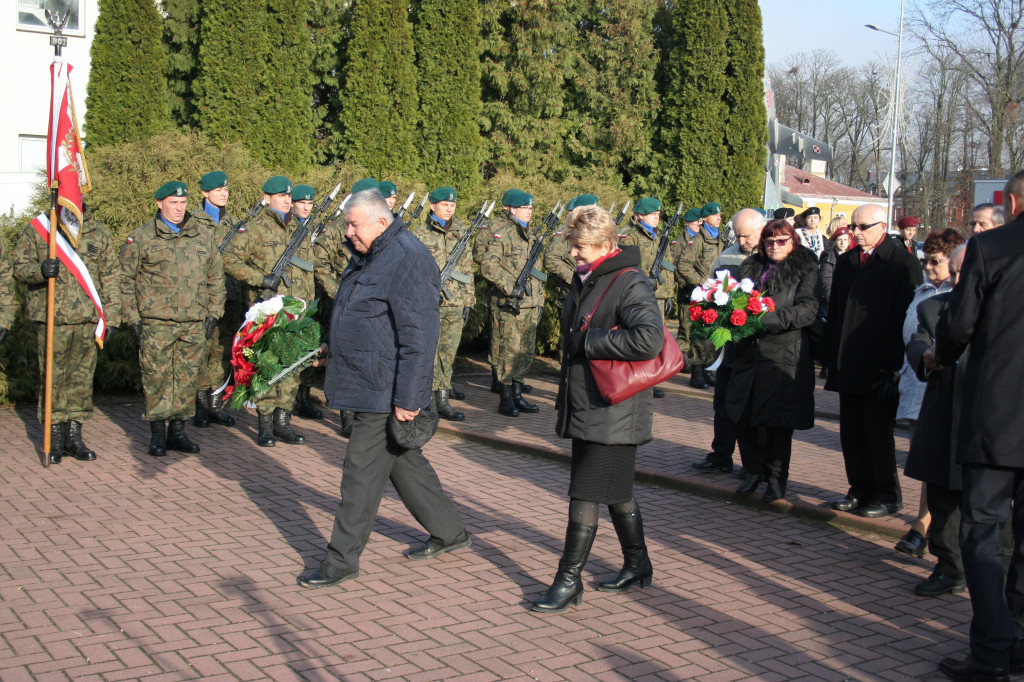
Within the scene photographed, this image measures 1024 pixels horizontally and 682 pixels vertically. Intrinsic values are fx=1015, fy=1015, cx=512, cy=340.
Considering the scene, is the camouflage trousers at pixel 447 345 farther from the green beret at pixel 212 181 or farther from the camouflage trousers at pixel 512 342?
the green beret at pixel 212 181

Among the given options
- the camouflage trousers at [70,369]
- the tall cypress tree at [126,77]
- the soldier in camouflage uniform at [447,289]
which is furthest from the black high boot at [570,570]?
the tall cypress tree at [126,77]

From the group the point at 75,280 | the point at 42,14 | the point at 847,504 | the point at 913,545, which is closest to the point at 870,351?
the point at 847,504

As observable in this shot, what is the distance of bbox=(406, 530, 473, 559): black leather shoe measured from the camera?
5906 millimetres

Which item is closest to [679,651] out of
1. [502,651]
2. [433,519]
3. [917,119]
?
[502,651]

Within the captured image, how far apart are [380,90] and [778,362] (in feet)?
38.6

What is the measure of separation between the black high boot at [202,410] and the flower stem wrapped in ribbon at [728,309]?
5.05 meters

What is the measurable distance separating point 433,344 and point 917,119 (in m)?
52.2

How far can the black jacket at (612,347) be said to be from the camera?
4.91 meters

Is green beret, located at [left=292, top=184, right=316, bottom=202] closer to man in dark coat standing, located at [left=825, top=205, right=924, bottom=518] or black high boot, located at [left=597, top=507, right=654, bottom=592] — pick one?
man in dark coat standing, located at [left=825, top=205, right=924, bottom=518]

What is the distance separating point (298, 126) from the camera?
53.7 feet

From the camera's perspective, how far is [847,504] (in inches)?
271

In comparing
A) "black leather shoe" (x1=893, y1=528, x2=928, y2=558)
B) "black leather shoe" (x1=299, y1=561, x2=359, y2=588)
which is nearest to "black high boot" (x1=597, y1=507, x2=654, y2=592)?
"black leather shoe" (x1=299, y1=561, x2=359, y2=588)

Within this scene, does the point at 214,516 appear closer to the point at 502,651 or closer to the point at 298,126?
the point at 502,651

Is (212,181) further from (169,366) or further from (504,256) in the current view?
(504,256)
